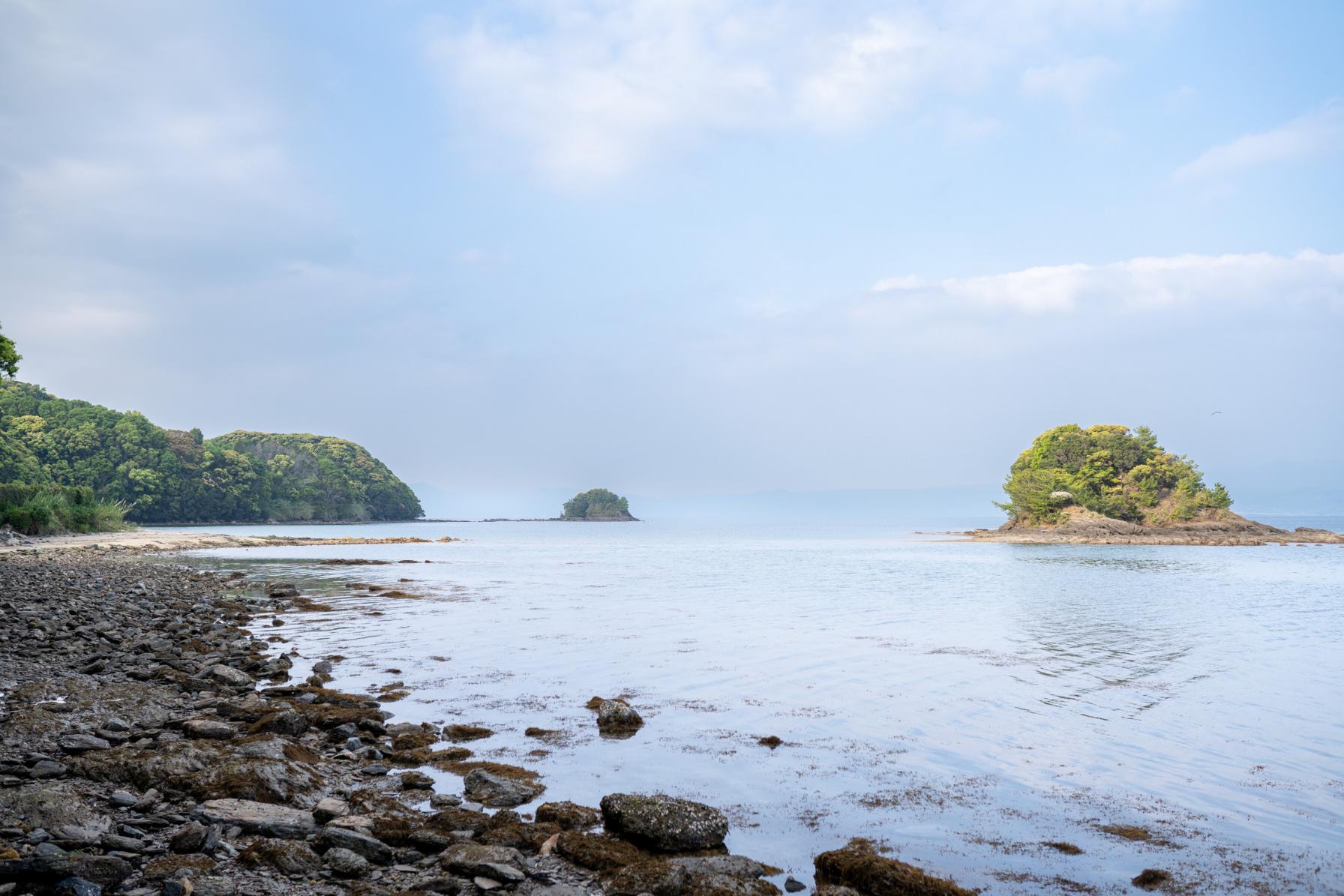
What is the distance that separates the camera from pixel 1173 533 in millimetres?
92500

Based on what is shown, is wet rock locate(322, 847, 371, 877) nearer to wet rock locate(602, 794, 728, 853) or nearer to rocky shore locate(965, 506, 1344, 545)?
wet rock locate(602, 794, 728, 853)

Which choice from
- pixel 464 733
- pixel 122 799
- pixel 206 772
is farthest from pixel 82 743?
pixel 464 733

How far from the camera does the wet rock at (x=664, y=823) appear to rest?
673cm

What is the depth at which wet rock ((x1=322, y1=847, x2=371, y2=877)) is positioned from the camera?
589cm

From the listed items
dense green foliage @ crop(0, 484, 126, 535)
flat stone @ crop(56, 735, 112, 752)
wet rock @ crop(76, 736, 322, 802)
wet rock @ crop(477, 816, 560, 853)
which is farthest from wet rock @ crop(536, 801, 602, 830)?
dense green foliage @ crop(0, 484, 126, 535)

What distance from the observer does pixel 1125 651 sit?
1845 centimetres

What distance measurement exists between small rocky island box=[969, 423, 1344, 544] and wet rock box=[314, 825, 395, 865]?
98731 mm

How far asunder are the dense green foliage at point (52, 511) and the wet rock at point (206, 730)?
5776 cm

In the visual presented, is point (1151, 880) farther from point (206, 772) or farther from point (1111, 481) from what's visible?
point (1111, 481)

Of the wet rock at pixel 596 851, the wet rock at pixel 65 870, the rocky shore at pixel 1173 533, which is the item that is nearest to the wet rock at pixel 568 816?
the wet rock at pixel 596 851

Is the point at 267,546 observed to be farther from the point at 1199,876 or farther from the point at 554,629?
the point at 1199,876

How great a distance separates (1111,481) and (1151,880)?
113m

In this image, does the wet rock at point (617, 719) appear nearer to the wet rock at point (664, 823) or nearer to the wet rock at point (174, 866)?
the wet rock at point (664, 823)

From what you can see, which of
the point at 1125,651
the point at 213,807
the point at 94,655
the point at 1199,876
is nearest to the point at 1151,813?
the point at 1199,876
